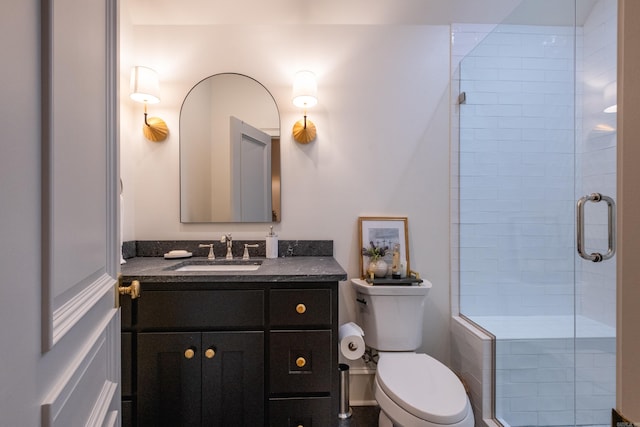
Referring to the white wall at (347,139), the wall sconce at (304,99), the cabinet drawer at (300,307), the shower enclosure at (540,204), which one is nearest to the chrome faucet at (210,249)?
the white wall at (347,139)

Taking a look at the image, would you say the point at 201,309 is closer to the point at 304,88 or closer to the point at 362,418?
the point at 362,418

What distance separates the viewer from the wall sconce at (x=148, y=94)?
1.81 meters

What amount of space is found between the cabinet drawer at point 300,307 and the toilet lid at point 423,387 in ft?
1.26

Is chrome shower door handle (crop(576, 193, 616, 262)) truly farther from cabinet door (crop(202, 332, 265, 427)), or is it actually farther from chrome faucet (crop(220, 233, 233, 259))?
chrome faucet (crop(220, 233, 233, 259))

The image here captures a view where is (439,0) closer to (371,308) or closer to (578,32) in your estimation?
(578,32)

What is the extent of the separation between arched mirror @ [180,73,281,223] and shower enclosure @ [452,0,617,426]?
114cm

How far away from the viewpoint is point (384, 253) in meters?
1.95

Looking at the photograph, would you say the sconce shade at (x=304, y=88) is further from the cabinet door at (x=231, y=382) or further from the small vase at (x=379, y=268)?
the cabinet door at (x=231, y=382)

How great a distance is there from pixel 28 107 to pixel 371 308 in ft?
5.34

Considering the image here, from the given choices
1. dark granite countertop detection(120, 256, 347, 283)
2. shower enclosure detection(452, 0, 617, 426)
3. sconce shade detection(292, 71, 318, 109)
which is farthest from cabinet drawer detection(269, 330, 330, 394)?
sconce shade detection(292, 71, 318, 109)

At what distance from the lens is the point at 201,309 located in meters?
1.36

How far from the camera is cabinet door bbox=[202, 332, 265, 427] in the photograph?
1.35m

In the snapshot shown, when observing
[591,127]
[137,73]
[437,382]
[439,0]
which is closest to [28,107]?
[437,382]

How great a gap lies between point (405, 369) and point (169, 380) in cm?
102
